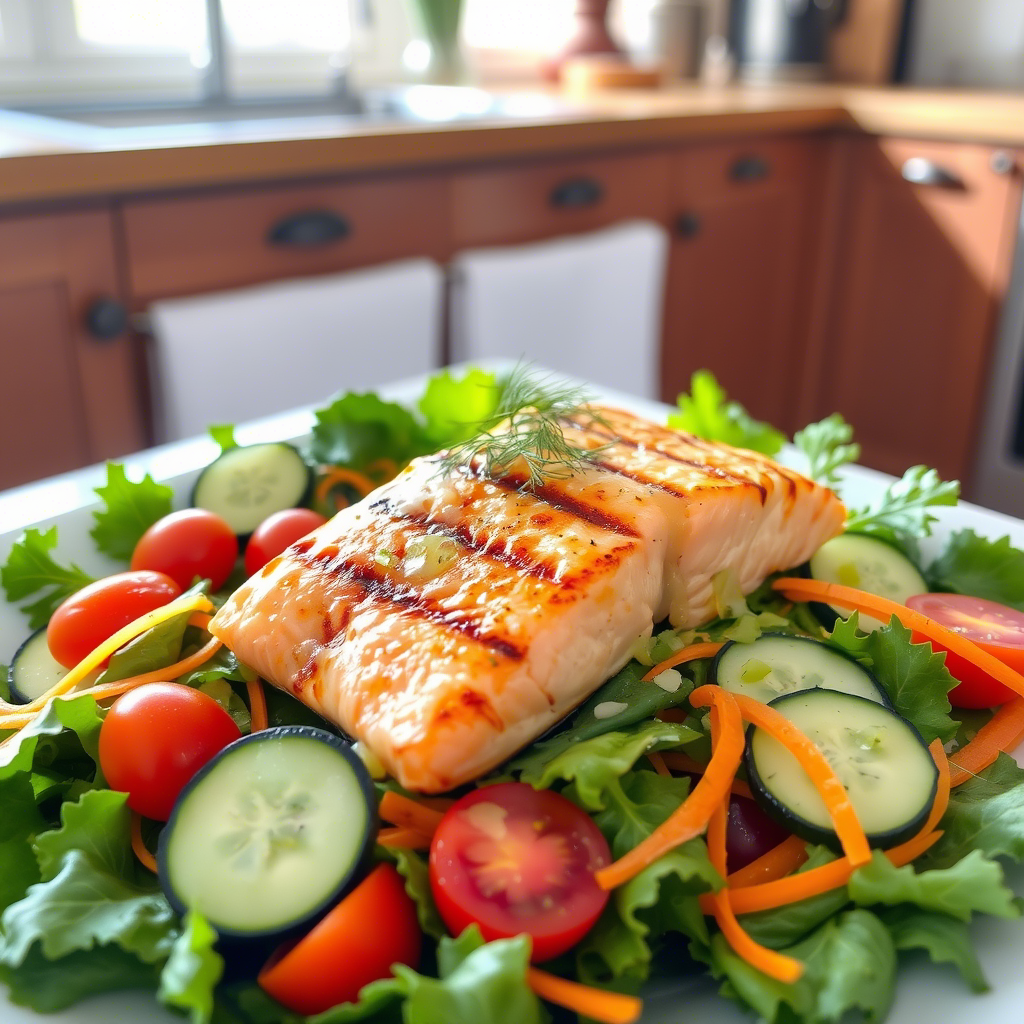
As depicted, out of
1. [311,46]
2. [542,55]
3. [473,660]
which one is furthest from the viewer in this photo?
[542,55]

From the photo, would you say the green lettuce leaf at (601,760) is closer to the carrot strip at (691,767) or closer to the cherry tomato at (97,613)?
the carrot strip at (691,767)

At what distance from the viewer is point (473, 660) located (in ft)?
4.06

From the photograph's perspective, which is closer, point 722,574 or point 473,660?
point 473,660

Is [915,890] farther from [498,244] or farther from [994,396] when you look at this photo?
[994,396]

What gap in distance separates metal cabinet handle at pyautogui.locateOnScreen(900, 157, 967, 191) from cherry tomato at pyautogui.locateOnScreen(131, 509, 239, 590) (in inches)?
129

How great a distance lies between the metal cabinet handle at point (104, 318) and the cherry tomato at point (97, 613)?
1.20 metres

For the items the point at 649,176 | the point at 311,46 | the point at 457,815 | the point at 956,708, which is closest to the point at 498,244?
the point at 649,176

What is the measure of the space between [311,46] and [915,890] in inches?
177

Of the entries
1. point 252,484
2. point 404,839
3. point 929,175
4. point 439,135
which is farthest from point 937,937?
point 929,175

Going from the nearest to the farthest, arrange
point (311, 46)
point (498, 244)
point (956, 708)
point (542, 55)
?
point (956, 708), point (498, 244), point (311, 46), point (542, 55)

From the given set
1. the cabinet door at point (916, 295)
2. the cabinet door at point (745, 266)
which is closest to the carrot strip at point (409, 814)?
the cabinet door at point (745, 266)

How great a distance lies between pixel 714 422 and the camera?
2.14 m

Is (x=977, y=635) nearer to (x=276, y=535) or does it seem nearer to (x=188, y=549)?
(x=276, y=535)

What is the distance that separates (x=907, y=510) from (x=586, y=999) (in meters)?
1.15
